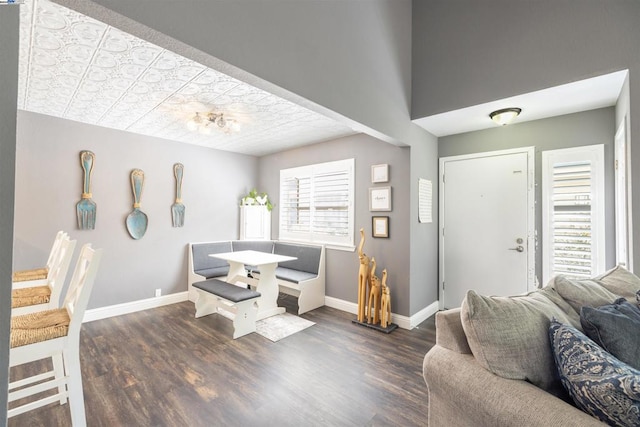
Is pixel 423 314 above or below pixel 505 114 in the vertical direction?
below

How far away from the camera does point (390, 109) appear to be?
2.96 metres

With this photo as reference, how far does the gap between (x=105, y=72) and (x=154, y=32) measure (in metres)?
1.33

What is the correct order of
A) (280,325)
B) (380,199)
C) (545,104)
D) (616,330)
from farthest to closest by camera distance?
1. (380,199)
2. (280,325)
3. (545,104)
4. (616,330)

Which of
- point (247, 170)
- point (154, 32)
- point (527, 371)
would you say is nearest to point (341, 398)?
point (527, 371)

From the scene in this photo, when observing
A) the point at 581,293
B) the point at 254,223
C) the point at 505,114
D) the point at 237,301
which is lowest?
the point at 237,301

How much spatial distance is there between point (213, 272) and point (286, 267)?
110 cm

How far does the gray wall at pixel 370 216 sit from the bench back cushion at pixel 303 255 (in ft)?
0.59

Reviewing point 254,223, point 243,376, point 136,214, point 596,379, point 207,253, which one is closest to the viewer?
point 596,379

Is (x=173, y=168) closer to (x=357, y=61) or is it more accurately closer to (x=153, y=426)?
(x=357, y=61)

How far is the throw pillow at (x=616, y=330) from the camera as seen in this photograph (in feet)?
3.51

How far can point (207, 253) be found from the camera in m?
4.50

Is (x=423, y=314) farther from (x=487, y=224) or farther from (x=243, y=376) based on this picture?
(x=243, y=376)

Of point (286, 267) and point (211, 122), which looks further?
point (286, 267)

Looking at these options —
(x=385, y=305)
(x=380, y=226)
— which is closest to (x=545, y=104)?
(x=380, y=226)
